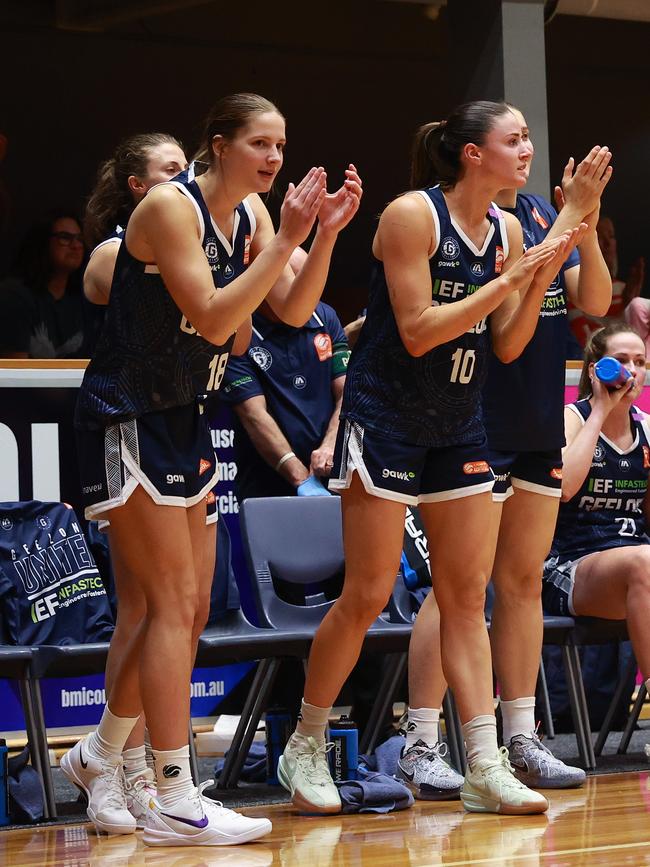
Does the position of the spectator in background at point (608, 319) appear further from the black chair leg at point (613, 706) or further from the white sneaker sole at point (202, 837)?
the white sneaker sole at point (202, 837)

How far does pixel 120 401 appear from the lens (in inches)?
114

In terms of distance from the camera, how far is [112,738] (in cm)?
306

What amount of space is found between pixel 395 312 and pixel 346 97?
7662 millimetres

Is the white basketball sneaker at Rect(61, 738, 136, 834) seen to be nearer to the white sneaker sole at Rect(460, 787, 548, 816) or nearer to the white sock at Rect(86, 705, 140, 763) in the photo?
the white sock at Rect(86, 705, 140, 763)

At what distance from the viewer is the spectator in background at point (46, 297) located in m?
6.37

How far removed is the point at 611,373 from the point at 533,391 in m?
0.73

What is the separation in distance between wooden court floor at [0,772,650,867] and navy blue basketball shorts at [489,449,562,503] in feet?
2.62

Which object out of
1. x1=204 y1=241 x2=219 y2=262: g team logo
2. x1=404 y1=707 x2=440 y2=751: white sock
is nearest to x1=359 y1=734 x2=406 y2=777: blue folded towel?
x1=404 y1=707 x2=440 y2=751: white sock

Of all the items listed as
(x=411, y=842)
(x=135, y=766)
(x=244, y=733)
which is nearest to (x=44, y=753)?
(x=135, y=766)

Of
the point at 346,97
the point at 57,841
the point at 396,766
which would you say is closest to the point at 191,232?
the point at 57,841

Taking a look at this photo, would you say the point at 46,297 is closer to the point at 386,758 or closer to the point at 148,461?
the point at 386,758

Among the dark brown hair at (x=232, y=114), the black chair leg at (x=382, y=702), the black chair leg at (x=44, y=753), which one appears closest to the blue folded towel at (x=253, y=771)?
the black chair leg at (x=382, y=702)

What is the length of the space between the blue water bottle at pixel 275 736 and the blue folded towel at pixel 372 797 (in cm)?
60

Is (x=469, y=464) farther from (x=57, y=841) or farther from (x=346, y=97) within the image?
(x=346, y=97)
